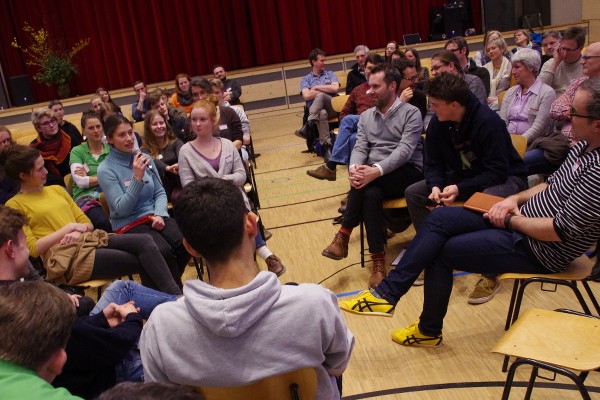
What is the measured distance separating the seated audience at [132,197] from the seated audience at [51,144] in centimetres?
175

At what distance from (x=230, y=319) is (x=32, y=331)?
1.85 feet

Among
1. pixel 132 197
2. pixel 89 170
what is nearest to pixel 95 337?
pixel 132 197

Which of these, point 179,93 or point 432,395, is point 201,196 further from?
point 179,93

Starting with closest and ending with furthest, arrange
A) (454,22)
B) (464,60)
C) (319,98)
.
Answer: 1. (464,60)
2. (319,98)
3. (454,22)

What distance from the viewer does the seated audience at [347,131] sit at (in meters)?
4.88

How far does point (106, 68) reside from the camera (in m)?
11.7

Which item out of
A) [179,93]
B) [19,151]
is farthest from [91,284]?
[179,93]

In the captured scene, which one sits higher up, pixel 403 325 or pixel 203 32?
pixel 203 32

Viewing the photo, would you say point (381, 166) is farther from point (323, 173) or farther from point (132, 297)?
point (132, 297)

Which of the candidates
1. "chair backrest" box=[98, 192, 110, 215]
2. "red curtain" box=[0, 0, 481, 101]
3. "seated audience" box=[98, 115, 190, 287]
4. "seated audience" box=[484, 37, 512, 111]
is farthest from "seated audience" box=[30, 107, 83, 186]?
"red curtain" box=[0, 0, 481, 101]

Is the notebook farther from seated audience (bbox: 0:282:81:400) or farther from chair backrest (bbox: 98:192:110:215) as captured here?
chair backrest (bbox: 98:192:110:215)

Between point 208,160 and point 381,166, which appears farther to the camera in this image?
point 208,160

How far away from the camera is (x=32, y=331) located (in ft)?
5.11

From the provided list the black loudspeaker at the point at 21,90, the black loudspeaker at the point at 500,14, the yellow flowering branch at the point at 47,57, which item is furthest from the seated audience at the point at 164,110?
the black loudspeaker at the point at 500,14
